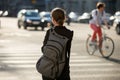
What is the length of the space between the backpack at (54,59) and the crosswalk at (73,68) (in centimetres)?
474

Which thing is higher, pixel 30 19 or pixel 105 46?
pixel 105 46

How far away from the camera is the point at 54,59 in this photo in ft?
19.9

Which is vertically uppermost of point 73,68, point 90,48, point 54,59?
point 54,59

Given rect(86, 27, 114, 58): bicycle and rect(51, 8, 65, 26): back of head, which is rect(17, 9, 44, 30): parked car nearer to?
rect(86, 27, 114, 58): bicycle

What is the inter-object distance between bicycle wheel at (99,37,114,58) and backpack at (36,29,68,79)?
31.4ft

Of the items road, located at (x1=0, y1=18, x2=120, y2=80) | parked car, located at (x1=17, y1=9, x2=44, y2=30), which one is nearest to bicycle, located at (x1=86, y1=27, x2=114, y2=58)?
road, located at (x1=0, y1=18, x2=120, y2=80)

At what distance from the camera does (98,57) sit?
15.6 m

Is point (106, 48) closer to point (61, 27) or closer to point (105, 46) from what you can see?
point (105, 46)

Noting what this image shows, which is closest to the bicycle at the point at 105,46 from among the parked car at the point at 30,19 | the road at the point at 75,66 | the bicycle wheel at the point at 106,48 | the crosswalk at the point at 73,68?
the bicycle wheel at the point at 106,48

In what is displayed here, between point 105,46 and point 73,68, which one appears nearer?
point 73,68

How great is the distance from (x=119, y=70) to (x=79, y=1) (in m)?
81.6

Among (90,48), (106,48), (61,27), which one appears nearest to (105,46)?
(106,48)

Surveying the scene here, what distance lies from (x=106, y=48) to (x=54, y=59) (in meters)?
9.89

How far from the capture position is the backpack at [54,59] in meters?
6.06
